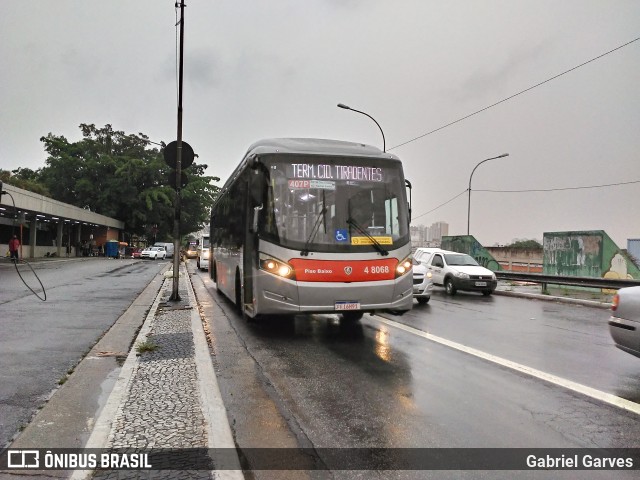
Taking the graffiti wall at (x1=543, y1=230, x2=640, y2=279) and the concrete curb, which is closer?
the concrete curb

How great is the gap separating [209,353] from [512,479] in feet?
14.7

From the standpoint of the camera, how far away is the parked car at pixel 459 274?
675 inches

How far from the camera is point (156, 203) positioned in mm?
62562

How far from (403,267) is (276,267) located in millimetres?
2119

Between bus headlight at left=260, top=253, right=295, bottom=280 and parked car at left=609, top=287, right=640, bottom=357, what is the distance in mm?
4231

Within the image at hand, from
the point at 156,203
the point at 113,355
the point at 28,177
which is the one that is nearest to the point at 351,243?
the point at 113,355

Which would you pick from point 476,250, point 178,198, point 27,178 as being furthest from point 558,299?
point 27,178

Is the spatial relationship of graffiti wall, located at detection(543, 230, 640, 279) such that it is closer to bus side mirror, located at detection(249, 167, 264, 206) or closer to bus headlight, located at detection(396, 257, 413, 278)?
bus headlight, located at detection(396, 257, 413, 278)

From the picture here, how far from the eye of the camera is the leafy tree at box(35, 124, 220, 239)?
59906 mm

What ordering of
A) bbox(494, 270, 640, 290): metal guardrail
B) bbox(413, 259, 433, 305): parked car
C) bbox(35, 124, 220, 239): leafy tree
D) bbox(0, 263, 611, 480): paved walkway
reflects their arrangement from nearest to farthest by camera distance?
1. bbox(0, 263, 611, 480): paved walkway
2. bbox(413, 259, 433, 305): parked car
3. bbox(494, 270, 640, 290): metal guardrail
4. bbox(35, 124, 220, 239): leafy tree

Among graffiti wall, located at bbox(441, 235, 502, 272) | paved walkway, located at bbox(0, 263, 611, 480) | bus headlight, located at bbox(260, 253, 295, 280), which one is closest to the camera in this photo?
paved walkway, located at bbox(0, 263, 611, 480)

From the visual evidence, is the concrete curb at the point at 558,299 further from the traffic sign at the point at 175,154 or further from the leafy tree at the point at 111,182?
the leafy tree at the point at 111,182

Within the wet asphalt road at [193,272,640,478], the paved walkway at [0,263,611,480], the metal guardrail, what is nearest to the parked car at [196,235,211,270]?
the metal guardrail

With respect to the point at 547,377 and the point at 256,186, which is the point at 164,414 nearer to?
the point at 256,186
